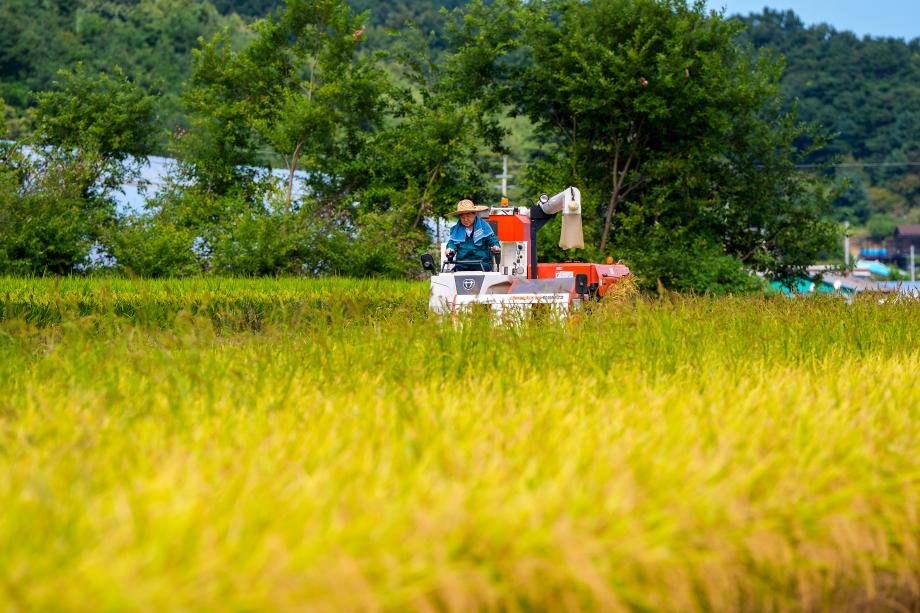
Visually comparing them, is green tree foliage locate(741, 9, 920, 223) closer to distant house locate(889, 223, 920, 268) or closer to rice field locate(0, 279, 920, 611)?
distant house locate(889, 223, 920, 268)

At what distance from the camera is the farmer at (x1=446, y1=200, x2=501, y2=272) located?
43.5ft

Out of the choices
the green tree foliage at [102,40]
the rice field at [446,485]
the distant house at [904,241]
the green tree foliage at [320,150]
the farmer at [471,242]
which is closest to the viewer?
the rice field at [446,485]

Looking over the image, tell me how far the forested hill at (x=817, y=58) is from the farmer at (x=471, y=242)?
4910 centimetres

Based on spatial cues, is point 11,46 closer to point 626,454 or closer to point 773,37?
point 626,454

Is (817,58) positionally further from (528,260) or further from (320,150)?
(528,260)

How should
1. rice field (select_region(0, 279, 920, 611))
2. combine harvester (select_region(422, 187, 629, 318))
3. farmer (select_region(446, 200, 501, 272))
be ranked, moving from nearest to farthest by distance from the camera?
1. rice field (select_region(0, 279, 920, 611))
2. combine harvester (select_region(422, 187, 629, 318))
3. farmer (select_region(446, 200, 501, 272))

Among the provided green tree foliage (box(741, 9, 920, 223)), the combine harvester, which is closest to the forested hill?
green tree foliage (box(741, 9, 920, 223))

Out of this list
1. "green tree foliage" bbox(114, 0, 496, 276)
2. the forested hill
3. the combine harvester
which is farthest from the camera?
the forested hill

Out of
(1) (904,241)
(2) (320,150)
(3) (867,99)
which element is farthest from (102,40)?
(1) (904,241)

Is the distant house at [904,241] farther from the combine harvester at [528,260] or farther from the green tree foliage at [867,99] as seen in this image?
the combine harvester at [528,260]

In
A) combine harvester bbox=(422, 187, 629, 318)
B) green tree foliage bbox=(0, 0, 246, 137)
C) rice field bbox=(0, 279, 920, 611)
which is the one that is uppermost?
green tree foliage bbox=(0, 0, 246, 137)

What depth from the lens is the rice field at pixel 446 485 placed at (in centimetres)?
275

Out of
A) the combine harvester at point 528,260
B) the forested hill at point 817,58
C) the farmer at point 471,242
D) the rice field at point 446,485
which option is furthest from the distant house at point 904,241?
the rice field at point 446,485

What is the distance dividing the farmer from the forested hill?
4910 centimetres
